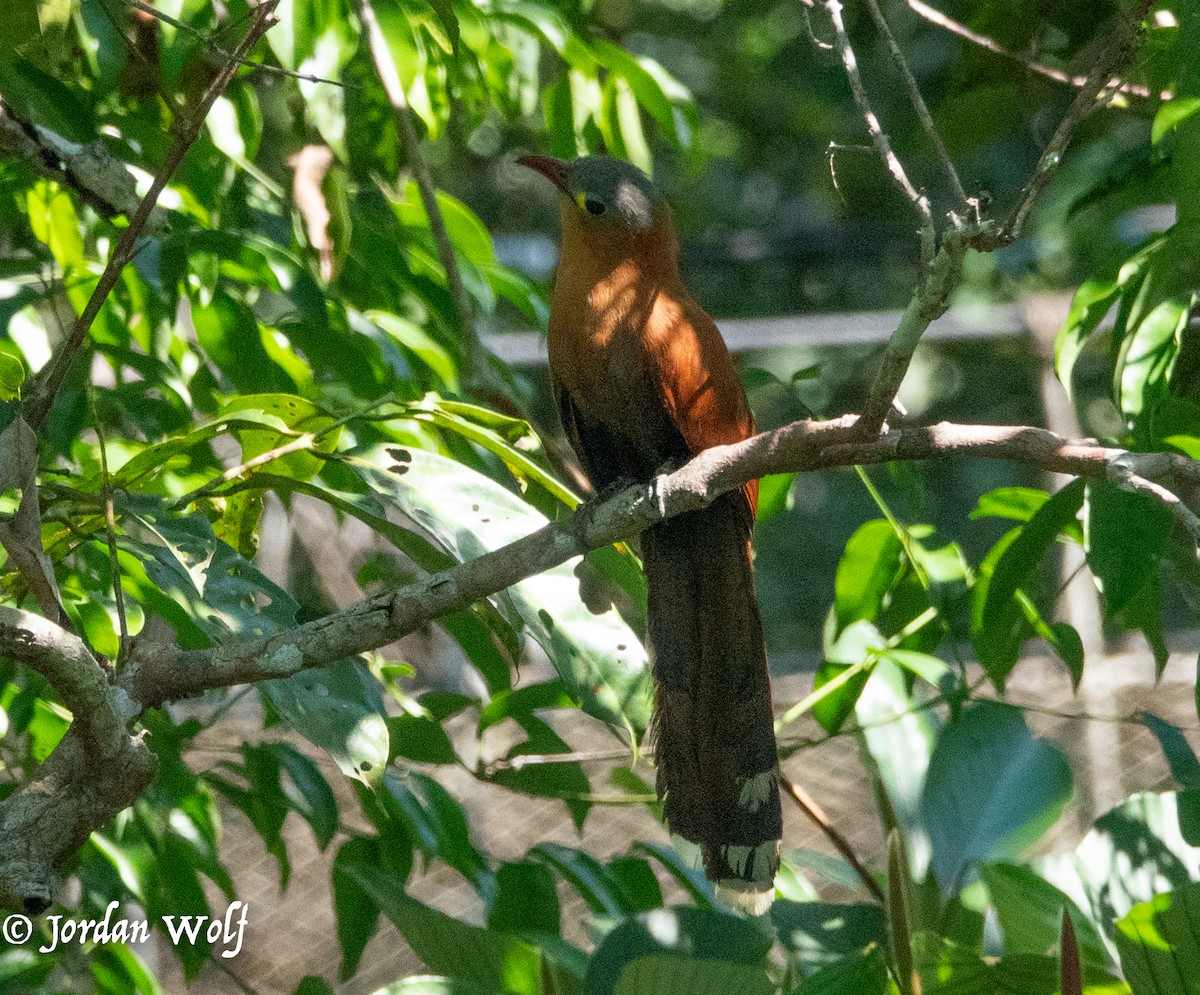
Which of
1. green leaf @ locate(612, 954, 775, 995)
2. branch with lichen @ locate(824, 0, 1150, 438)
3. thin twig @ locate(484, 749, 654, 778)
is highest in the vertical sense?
branch with lichen @ locate(824, 0, 1150, 438)

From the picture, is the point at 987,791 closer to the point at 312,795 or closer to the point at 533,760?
the point at 533,760

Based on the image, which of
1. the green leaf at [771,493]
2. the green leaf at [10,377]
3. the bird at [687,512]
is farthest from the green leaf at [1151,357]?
the green leaf at [10,377]

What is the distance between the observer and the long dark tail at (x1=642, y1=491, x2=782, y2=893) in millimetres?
2658

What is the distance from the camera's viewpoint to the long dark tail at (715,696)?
266 centimetres

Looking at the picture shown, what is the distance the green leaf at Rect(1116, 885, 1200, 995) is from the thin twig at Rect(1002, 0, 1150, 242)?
0.92 metres

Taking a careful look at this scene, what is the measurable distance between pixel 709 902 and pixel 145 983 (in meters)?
1.06

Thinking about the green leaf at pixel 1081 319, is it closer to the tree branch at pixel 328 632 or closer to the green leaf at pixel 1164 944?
the tree branch at pixel 328 632

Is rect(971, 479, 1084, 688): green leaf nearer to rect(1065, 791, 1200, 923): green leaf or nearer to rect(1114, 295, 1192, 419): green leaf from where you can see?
rect(1114, 295, 1192, 419): green leaf

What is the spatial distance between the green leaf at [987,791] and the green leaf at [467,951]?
2.54ft

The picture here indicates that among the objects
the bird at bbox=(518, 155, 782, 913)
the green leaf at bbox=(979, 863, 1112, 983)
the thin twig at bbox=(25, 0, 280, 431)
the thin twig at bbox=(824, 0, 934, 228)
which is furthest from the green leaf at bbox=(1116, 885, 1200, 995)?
the thin twig at bbox=(25, 0, 280, 431)

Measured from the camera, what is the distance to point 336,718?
5.85 feet

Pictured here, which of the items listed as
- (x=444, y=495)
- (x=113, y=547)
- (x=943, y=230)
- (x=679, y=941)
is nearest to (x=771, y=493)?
(x=444, y=495)

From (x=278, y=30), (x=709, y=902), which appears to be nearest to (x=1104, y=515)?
(x=709, y=902)

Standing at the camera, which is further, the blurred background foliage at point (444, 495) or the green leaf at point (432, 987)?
the blurred background foliage at point (444, 495)
